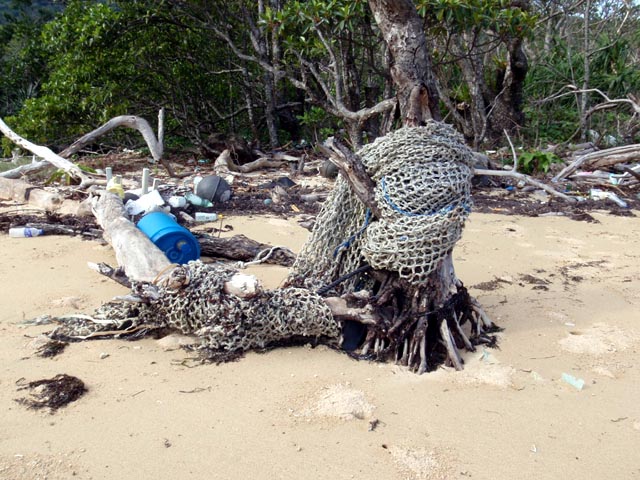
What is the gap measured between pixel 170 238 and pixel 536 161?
687 centimetres

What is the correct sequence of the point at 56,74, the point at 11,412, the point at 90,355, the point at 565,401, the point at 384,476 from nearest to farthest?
the point at 384,476, the point at 11,412, the point at 565,401, the point at 90,355, the point at 56,74

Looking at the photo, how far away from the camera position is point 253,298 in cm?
299

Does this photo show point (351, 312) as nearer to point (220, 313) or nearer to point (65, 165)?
point (220, 313)

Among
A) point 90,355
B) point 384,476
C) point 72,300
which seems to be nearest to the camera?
point 384,476

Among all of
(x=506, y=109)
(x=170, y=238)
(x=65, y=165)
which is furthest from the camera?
(x=506, y=109)

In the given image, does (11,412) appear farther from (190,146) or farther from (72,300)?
(190,146)

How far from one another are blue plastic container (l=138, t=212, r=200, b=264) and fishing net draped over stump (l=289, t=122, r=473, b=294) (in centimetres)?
135

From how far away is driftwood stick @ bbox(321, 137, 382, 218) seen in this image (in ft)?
10.0

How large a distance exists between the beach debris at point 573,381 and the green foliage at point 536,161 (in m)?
6.66

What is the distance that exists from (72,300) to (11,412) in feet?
4.37

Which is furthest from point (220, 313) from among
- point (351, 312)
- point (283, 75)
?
point (283, 75)

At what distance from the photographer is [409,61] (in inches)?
142

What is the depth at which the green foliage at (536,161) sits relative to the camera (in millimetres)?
9000

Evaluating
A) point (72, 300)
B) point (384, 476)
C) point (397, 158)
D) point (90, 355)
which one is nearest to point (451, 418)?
point (384, 476)
